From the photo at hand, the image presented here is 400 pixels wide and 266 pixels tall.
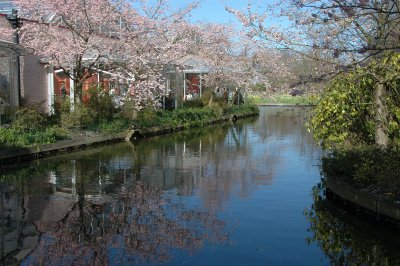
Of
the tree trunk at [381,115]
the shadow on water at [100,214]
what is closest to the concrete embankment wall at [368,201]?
the tree trunk at [381,115]

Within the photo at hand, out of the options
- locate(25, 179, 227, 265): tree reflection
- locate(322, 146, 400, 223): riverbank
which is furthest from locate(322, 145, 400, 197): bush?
locate(25, 179, 227, 265): tree reflection

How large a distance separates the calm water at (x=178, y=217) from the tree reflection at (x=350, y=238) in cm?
1

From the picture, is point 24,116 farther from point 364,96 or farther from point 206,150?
point 364,96

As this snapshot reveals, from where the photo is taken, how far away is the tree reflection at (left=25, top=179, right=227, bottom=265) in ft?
19.5

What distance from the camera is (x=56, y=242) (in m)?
6.42

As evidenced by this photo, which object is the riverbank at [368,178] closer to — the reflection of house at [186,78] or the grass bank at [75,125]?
the grass bank at [75,125]

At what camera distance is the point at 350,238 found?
688 cm

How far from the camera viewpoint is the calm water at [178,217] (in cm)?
607

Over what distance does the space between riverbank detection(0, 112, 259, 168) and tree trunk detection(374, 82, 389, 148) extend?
9468 mm

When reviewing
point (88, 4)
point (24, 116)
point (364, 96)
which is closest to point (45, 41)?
point (88, 4)

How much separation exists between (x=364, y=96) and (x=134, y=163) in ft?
21.2

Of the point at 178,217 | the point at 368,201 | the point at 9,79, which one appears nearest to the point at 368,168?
the point at 368,201

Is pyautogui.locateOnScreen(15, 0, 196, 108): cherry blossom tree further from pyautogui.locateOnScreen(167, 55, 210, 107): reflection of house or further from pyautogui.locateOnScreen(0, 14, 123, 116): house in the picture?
pyautogui.locateOnScreen(167, 55, 210, 107): reflection of house

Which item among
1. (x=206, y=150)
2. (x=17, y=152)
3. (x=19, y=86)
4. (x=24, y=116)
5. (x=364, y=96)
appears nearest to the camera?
(x=364, y=96)
